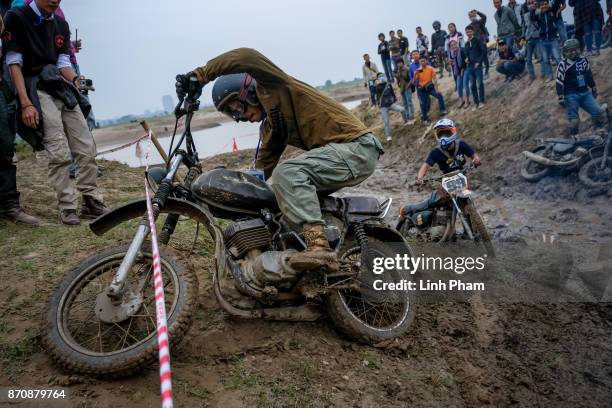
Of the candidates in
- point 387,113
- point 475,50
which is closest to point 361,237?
point 475,50

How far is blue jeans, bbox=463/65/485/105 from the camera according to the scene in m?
12.4

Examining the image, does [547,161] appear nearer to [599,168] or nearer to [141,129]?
[599,168]

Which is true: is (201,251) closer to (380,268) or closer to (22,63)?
(380,268)

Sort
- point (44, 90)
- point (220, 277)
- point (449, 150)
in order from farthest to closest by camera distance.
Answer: point (449, 150) < point (44, 90) < point (220, 277)

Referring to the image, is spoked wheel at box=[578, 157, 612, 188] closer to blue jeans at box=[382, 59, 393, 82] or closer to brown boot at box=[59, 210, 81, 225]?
brown boot at box=[59, 210, 81, 225]

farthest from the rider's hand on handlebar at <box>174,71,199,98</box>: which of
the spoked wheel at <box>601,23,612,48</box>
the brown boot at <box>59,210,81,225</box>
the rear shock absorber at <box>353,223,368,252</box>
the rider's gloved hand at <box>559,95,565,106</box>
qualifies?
the spoked wheel at <box>601,23,612,48</box>

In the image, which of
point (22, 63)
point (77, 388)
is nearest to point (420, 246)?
point (77, 388)

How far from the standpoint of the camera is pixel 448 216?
6262 mm

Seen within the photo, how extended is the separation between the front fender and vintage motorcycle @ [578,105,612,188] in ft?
24.2

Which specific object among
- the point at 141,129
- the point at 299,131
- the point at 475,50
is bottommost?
the point at 299,131

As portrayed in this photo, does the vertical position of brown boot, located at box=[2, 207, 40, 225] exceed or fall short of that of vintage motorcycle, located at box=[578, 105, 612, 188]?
it exceeds it

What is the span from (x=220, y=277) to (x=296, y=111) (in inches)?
56.1

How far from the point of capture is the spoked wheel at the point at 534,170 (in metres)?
8.62

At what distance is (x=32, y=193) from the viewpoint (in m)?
6.64
